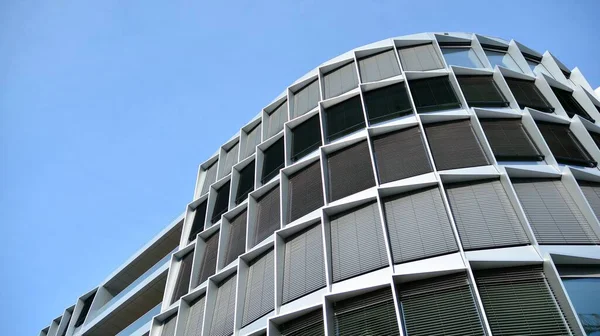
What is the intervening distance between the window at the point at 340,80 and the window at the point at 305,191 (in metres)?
4.38

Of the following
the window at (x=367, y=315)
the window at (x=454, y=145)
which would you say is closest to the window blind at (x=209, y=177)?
the window at (x=454, y=145)

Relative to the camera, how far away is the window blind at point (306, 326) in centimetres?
1292

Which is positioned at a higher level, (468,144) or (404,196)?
(468,144)

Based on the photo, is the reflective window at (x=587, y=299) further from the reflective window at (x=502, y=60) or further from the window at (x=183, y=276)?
the window at (x=183, y=276)

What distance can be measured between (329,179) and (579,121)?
884 centimetres

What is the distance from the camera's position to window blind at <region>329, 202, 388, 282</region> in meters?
13.4

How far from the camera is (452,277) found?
1193 centimetres

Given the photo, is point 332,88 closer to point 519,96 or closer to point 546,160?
point 519,96

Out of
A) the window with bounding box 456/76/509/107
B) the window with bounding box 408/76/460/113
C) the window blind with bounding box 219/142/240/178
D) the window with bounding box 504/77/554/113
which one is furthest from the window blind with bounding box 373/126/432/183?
the window blind with bounding box 219/142/240/178

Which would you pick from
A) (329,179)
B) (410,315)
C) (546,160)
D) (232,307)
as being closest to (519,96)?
(546,160)

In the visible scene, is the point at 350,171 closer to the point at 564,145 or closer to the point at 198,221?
the point at 564,145

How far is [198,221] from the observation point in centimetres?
2294

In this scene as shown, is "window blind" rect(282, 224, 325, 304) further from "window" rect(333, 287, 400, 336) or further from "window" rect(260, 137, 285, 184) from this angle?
"window" rect(260, 137, 285, 184)

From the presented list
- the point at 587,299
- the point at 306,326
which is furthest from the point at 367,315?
the point at 587,299
